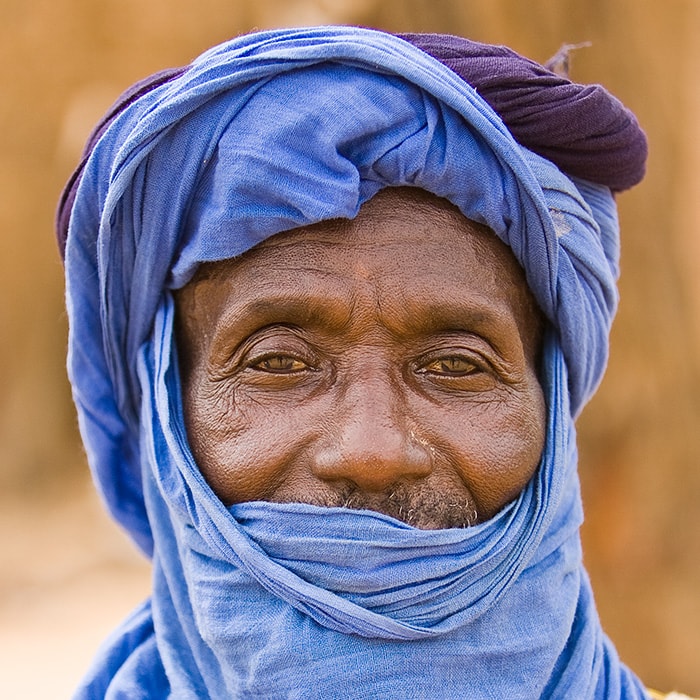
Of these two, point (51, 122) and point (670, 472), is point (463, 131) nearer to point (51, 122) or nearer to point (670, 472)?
point (670, 472)

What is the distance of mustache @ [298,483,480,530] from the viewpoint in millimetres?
1737

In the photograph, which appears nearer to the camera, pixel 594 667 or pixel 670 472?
pixel 594 667

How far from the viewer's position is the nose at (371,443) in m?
1.70

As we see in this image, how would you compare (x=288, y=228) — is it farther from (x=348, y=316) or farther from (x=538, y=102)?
(x=538, y=102)

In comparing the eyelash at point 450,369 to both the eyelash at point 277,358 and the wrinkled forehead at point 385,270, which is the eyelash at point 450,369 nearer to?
the wrinkled forehead at point 385,270

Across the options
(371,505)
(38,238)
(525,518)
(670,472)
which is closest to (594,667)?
(525,518)

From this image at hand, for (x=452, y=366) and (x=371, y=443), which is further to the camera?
(x=452, y=366)

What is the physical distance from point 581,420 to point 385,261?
3.38 metres

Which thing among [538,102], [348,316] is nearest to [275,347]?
[348,316]

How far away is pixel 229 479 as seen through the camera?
1.83 m

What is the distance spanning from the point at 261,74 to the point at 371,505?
2.86ft

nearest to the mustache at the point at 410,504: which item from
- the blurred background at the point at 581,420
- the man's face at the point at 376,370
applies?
the man's face at the point at 376,370

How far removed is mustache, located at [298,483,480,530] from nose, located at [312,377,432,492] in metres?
0.02

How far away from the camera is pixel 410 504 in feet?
5.76
